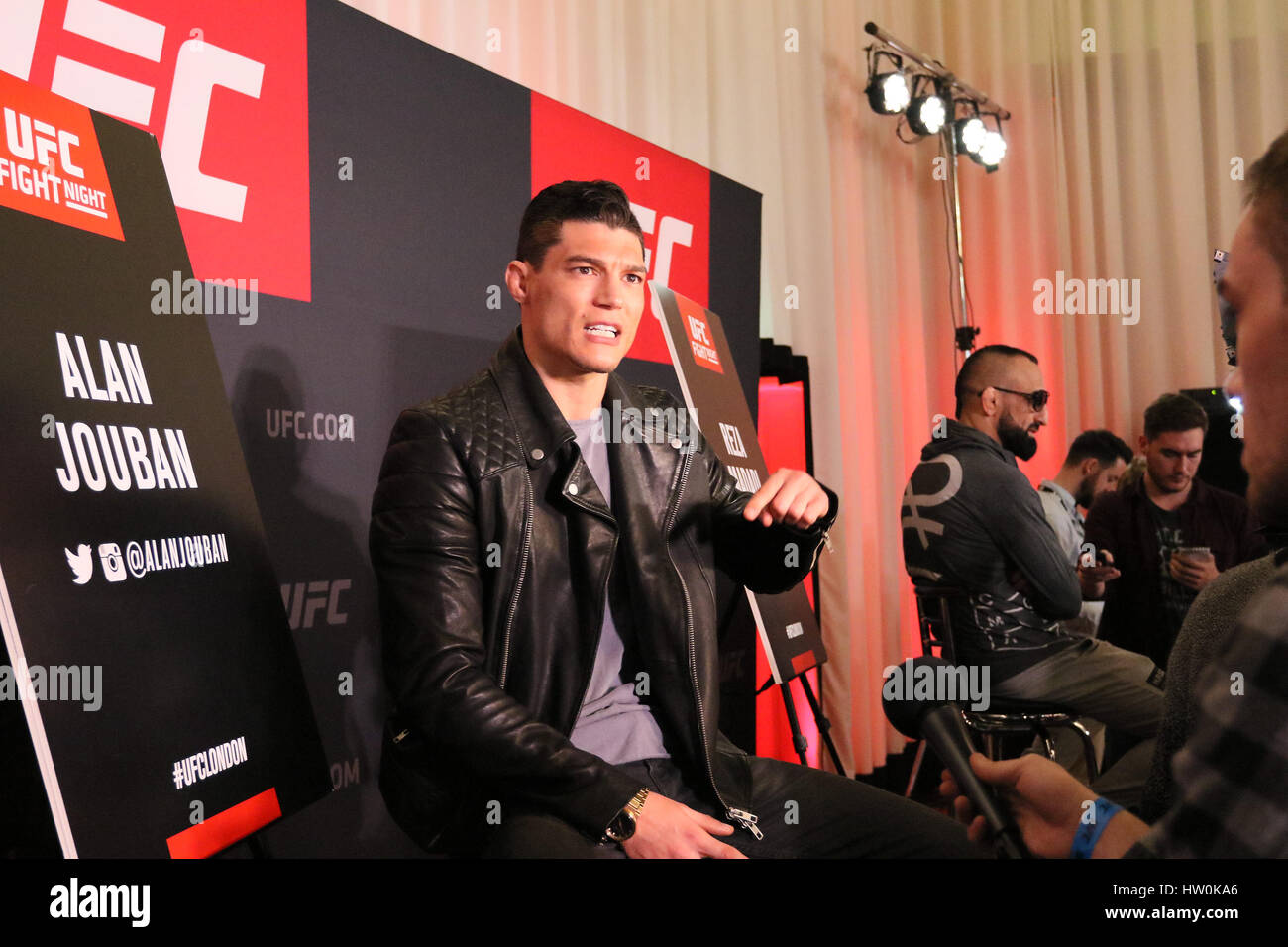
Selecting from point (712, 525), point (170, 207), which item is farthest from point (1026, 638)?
point (170, 207)

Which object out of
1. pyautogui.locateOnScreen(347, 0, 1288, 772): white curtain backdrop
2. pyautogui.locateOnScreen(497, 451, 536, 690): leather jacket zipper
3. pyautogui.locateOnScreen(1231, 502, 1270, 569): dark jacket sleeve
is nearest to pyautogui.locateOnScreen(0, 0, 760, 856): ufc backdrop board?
pyautogui.locateOnScreen(497, 451, 536, 690): leather jacket zipper

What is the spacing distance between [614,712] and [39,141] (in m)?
1.34

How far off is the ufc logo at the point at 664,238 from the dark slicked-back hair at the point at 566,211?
5.13 feet

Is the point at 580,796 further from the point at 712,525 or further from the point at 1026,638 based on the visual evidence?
the point at 1026,638

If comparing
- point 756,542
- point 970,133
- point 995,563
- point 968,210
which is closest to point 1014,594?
point 995,563

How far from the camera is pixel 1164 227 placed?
19.9 ft

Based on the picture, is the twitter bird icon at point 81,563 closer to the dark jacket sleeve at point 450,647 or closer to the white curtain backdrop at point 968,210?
the dark jacket sleeve at point 450,647

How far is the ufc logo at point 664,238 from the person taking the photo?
3.78 meters

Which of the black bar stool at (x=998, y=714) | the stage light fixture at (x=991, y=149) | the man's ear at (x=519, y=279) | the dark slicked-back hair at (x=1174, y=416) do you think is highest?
the stage light fixture at (x=991, y=149)

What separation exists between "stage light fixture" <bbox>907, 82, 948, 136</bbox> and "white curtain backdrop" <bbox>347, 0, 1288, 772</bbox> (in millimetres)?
296

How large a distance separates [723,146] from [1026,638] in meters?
2.65

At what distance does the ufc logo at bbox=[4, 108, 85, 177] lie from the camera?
4.91 ft

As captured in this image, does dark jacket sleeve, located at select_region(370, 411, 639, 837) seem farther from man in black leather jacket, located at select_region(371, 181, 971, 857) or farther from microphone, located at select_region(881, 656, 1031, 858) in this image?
microphone, located at select_region(881, 656, 1031, 858)

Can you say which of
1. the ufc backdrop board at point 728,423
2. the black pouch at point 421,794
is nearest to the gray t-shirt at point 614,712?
the black pouch at point 421,794
